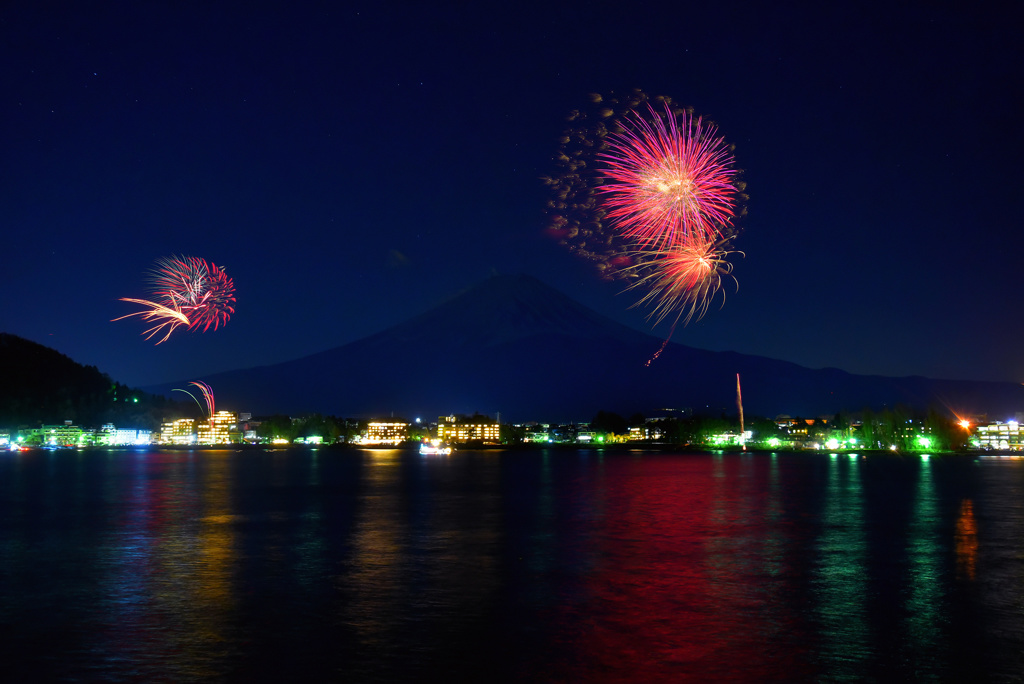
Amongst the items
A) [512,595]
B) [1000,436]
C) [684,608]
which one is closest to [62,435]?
[1000,436]

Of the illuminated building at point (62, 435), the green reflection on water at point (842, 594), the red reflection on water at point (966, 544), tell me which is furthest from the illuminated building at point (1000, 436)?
the illuminated building at point (62, 435)

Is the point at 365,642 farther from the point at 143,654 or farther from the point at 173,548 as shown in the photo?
the point at 173,548

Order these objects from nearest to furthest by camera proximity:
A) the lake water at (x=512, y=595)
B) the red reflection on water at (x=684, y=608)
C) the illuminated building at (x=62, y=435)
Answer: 1. the red reflection on water at (x=684, y=608)
2. the lake water at (x=512, y=595)
3. the illuminated building at (x=62, y=435)

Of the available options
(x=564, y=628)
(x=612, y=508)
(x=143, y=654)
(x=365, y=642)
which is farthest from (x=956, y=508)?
(x=143, y=654)

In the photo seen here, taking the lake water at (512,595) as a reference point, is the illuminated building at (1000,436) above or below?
below

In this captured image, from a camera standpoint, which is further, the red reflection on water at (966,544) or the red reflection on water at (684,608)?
the red reflection on water at (966,544)

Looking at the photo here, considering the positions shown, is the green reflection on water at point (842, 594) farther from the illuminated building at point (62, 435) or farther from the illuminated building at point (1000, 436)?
the illuminated building at point (62, 435)
